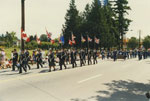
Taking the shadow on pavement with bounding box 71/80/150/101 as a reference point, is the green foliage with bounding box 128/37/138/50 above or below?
above

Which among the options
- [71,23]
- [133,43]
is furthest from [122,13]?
[133,43]

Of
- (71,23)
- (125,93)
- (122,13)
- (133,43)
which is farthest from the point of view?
(133,43)

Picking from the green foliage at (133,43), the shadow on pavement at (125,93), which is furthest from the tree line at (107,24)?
the green foliage at (133,43)

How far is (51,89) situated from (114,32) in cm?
5335

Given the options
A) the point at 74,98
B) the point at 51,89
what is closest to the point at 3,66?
the point at 51,89

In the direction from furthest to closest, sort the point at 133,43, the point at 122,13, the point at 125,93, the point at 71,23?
the point at 133,43 < the point at 71,23 < the point at 122,13 < the point at 125,93

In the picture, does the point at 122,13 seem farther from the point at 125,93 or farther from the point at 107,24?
the point at 125,93

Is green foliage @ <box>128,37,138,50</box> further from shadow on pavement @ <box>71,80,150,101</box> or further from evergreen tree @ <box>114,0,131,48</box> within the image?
shadow on pavement @ <box>71,80,150,101</box>

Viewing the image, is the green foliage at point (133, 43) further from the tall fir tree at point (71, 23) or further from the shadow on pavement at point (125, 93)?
the shadow on pavement at point (125, 93)

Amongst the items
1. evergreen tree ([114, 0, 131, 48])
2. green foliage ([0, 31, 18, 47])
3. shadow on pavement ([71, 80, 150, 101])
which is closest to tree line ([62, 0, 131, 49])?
evergreen tree ([114, 0, 131, 48])

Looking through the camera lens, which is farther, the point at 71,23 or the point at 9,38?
the point at 9,38

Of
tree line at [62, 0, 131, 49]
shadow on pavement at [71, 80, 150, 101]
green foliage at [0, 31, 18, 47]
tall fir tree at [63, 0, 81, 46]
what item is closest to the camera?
shadow on pavement at [71, 80, 150, 101]

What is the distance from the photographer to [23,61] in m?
14.1

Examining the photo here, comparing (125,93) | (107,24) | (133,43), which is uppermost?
(107,24)
